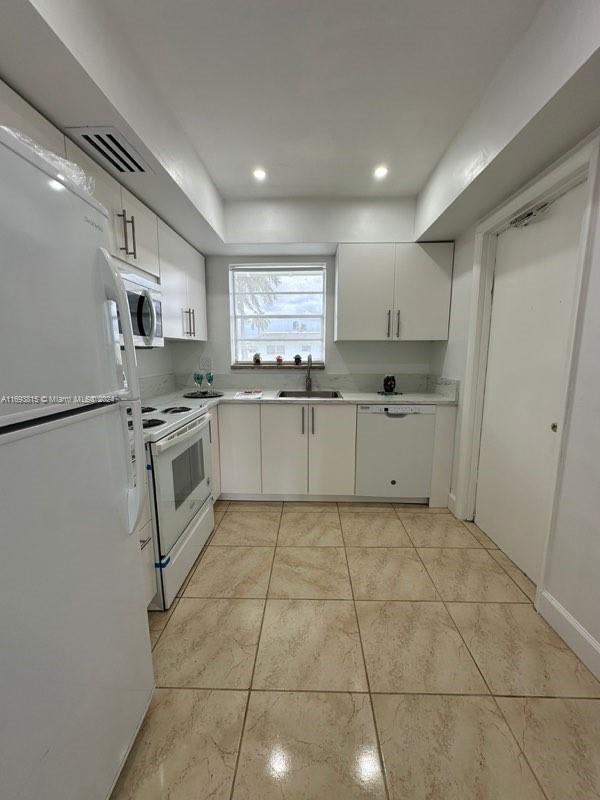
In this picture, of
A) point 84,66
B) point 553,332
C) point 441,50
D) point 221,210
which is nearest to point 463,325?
point 553,332

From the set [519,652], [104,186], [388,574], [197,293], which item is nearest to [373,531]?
[388,574]

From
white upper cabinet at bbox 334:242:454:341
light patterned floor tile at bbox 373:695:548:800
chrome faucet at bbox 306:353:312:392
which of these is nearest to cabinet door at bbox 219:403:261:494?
chrome faucet at bbox 306:353:312:392

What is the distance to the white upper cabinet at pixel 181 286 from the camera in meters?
2.23

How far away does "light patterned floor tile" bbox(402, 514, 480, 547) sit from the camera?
2221mm

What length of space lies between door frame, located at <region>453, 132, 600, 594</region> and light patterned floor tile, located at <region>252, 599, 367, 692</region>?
106 cm

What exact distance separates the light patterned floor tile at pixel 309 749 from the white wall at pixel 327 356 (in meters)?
2.48

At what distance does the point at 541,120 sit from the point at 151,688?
8.84ft

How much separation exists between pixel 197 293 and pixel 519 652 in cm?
325

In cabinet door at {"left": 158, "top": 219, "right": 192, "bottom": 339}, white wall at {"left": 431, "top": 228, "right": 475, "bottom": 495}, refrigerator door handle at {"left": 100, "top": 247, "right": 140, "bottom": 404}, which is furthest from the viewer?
white wall at {"left": 431, "top": 228, "right": 475, "bottom": 495}

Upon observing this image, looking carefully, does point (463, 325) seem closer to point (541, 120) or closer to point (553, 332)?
point (553, 332)

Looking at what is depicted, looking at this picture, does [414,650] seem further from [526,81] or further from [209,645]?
[526,81]

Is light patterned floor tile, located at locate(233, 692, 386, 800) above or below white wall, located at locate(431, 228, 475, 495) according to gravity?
below

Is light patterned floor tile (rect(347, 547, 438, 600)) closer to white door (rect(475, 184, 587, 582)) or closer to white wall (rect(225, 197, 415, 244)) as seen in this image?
white door (rect(475, 184, 587, 582))

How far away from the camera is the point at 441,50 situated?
4.57 ft
